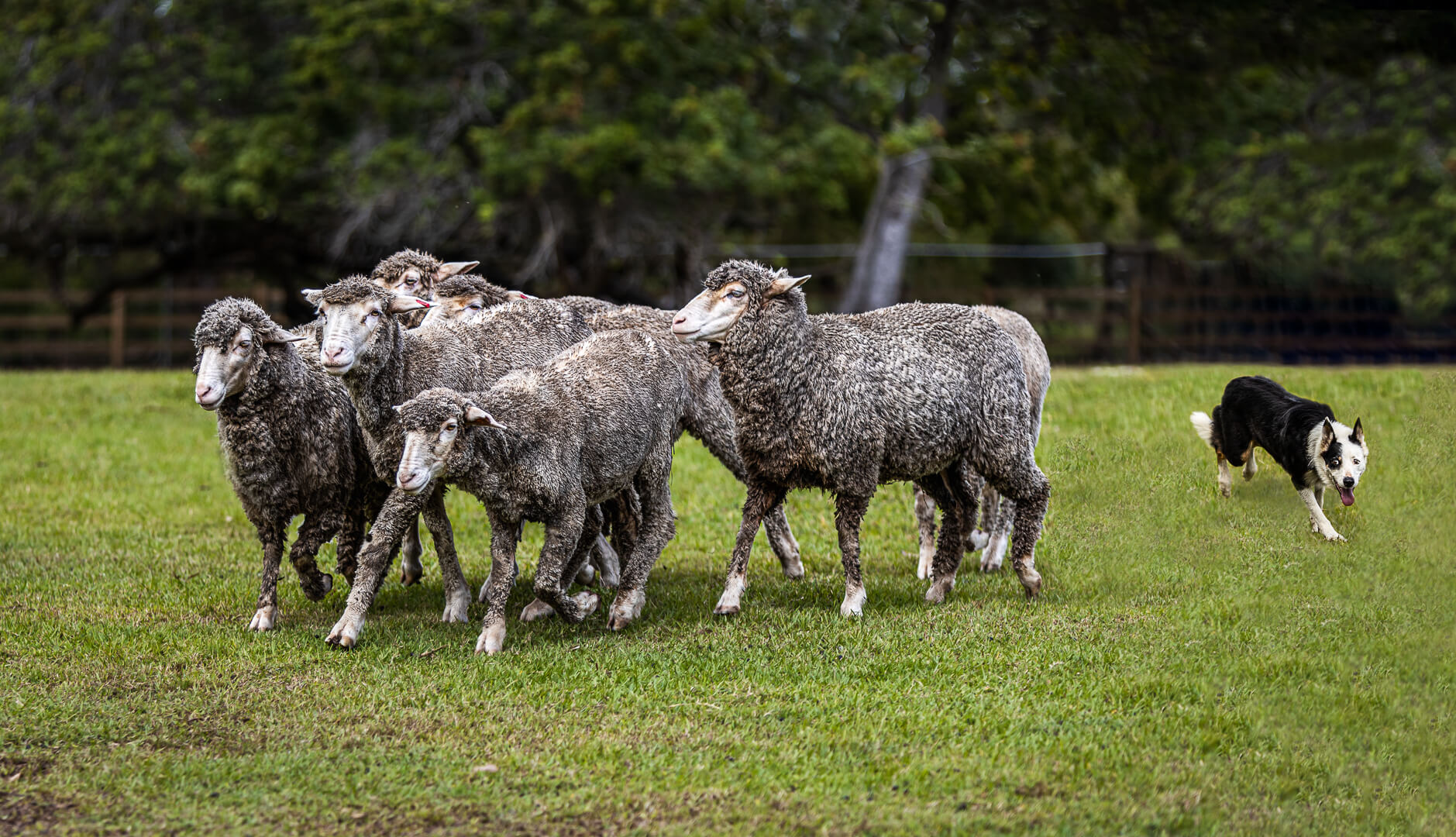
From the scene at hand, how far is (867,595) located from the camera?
9.17m

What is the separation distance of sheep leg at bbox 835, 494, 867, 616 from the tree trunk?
53.1ft

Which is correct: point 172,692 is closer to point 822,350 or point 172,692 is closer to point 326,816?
point 326,816

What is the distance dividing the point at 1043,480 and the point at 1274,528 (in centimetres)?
252

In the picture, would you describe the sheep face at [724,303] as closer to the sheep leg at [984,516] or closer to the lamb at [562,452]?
the lamb at [562,452]

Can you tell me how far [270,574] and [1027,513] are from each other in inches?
177

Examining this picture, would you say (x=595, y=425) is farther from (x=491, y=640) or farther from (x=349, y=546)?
(x=349, y=546)

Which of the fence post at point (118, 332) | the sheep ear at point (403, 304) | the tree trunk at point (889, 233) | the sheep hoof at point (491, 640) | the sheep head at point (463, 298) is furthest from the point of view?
the fence post at point (118, 332)

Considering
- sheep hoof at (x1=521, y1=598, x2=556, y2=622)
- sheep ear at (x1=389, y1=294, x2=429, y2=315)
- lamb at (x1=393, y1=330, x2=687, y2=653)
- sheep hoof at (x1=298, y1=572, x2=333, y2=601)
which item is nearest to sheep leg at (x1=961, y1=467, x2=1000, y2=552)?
lamb at (x1=393, y1=330, x2=687, y2=653)

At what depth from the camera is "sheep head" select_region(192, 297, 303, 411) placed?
25.8 ft

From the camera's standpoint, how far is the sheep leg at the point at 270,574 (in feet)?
27.7

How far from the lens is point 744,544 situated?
8594mm

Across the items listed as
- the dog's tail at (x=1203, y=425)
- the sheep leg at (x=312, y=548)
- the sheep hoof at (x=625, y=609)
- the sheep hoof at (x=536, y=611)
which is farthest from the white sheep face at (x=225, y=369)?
the dog's tail at (x=1203, y=425)

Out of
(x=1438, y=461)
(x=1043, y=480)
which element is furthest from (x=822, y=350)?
(x=1438, y=461)

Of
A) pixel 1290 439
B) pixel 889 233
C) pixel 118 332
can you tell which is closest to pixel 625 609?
pixel 1290 439
